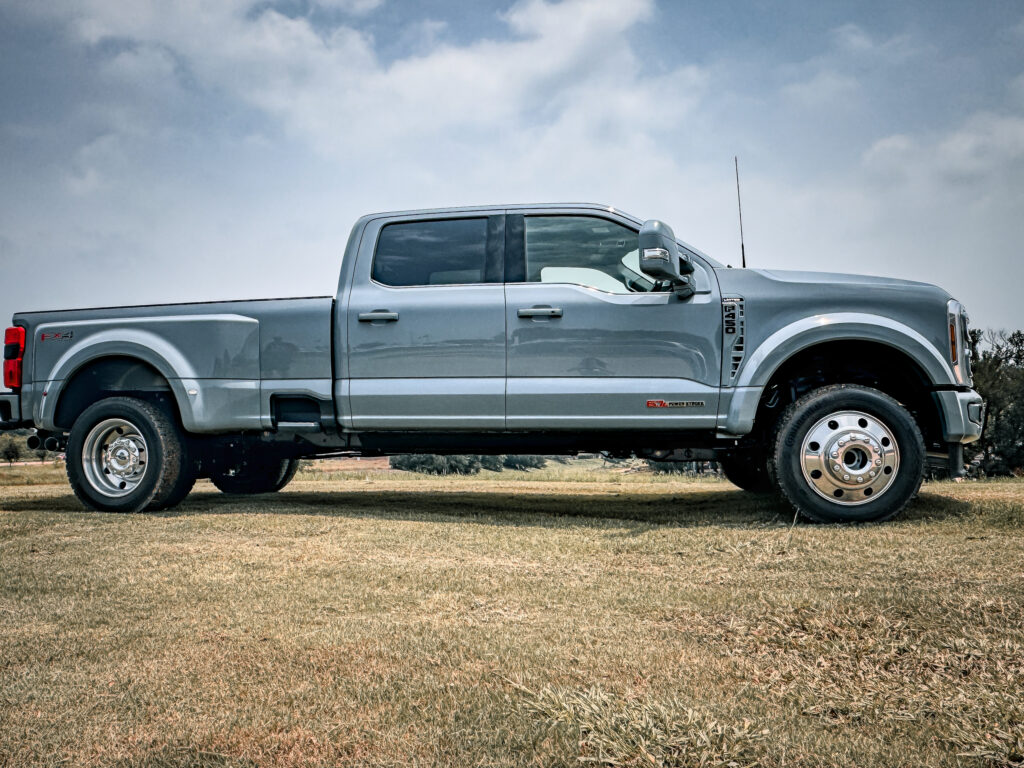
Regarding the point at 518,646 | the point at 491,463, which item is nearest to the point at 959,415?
the point at 518,646

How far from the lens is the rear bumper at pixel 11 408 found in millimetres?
6230

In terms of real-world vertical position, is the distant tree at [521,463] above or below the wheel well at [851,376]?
below

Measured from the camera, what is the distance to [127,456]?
595 cm

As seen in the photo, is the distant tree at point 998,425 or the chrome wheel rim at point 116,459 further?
the distant tree at point 998,425

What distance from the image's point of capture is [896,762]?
189cm

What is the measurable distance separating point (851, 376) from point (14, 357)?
6410 mm

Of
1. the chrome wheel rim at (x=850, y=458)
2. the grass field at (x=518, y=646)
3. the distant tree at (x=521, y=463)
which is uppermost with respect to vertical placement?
the chrome wheel rim at (x=850, y=458)

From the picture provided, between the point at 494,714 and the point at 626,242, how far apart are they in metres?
3.91

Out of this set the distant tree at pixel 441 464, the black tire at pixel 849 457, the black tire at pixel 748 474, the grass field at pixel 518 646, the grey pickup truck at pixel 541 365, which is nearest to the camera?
the grass field at pixel 518 646

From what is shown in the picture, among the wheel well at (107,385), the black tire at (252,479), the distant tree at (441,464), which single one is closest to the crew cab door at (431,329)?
the wheel well at (107,385)

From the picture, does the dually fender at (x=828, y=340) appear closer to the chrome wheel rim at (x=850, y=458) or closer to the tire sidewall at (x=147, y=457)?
the chrome wheel rim at (x=850, y=458)

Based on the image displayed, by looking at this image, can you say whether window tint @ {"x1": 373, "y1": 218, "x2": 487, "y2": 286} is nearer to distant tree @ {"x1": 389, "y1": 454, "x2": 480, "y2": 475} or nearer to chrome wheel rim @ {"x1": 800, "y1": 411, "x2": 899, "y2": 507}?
chrome wheel rim @ {"x1": 800, "y1": 411, "x2": 899, "y2": 507}

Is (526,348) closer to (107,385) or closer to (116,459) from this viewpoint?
(116,459)

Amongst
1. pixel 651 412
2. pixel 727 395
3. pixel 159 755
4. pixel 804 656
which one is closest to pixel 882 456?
pixel 727 395
